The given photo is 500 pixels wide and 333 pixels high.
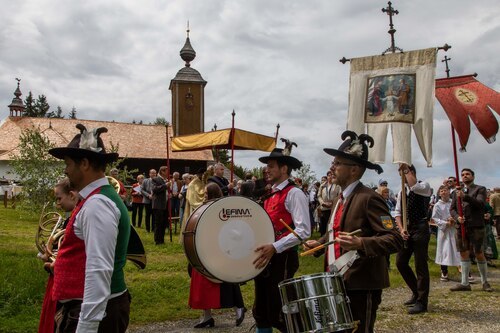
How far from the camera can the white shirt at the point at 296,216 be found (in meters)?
4.37

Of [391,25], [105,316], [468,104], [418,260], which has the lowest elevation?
[418,260]

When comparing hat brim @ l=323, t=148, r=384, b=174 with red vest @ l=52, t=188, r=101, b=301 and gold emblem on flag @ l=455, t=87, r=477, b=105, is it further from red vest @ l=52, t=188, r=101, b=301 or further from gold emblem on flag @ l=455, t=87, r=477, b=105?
gold emblem on flag @ l=455, t=87, r=477, b=105

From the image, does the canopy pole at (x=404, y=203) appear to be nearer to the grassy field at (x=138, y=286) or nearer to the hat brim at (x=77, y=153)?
the grassy field at (x=138, y=286)

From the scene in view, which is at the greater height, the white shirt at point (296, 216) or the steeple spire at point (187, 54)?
the steeple spire at point (187, 54)

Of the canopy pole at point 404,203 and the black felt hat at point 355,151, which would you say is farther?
the canopy pole at point 404,203

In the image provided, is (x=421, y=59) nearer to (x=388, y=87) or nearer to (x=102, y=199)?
(x=388, y=87)

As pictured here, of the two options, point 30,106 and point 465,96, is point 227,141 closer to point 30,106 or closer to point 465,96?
point 465,96

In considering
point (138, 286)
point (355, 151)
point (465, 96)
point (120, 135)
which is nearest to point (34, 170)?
point (138, 286)

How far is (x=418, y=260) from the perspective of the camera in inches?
276

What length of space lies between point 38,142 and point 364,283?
684 inches

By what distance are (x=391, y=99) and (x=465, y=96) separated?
3.65 feet

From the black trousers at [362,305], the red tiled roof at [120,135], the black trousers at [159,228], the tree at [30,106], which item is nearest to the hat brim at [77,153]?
the black trousers at [362,305]

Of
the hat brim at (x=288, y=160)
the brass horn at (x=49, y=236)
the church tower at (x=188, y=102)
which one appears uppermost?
the church tower at (x=188, y=102)

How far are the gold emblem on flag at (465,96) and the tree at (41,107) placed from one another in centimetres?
8244
